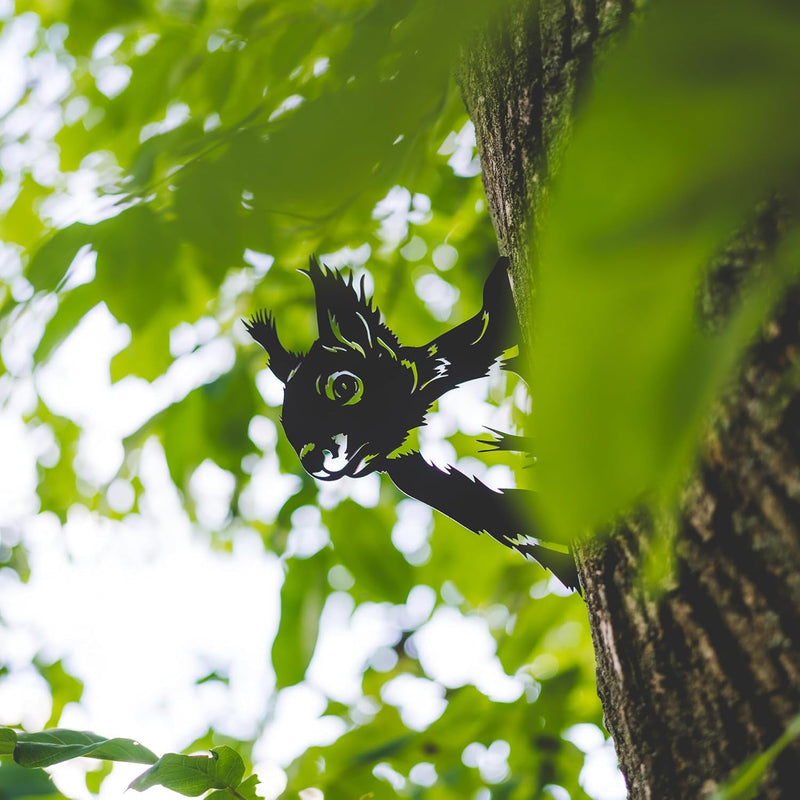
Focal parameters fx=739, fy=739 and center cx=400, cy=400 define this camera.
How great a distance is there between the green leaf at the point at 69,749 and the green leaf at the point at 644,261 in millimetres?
582

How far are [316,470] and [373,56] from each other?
56cm

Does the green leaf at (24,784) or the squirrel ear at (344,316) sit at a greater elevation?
the squirrel ear at (344,316)

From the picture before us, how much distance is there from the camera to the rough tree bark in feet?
1.26

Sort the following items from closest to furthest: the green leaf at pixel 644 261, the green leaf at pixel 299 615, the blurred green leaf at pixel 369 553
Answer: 1. the green leaf at pixel 644 261
2. the green leaf at pixel 299 615
3. the blurred green leaf at pixel 369 553

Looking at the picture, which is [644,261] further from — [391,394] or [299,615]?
[299,615]

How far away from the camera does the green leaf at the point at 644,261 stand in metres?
0.17

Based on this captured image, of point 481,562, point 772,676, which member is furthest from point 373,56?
point 481,562

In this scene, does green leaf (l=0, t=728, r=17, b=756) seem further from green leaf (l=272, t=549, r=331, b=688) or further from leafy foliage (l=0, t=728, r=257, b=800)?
green leaf (l=272, t=549, r=331, b=688)

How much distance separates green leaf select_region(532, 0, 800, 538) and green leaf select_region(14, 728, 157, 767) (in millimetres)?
582

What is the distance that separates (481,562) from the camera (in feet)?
4.71

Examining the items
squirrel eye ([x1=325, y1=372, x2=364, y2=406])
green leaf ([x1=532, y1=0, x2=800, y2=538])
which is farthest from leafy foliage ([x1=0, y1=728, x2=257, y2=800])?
green leaf ([x1=532, y1=0, x2=800, y2=538])

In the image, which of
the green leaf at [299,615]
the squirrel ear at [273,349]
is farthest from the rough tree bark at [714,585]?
the green leaf at [299,615]

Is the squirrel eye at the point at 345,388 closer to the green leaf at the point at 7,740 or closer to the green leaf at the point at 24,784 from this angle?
the green leaf at the point at 7,740

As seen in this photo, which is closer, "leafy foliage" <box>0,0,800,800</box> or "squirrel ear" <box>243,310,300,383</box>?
"leafy foliage" <box>0,0,800,800</box>
